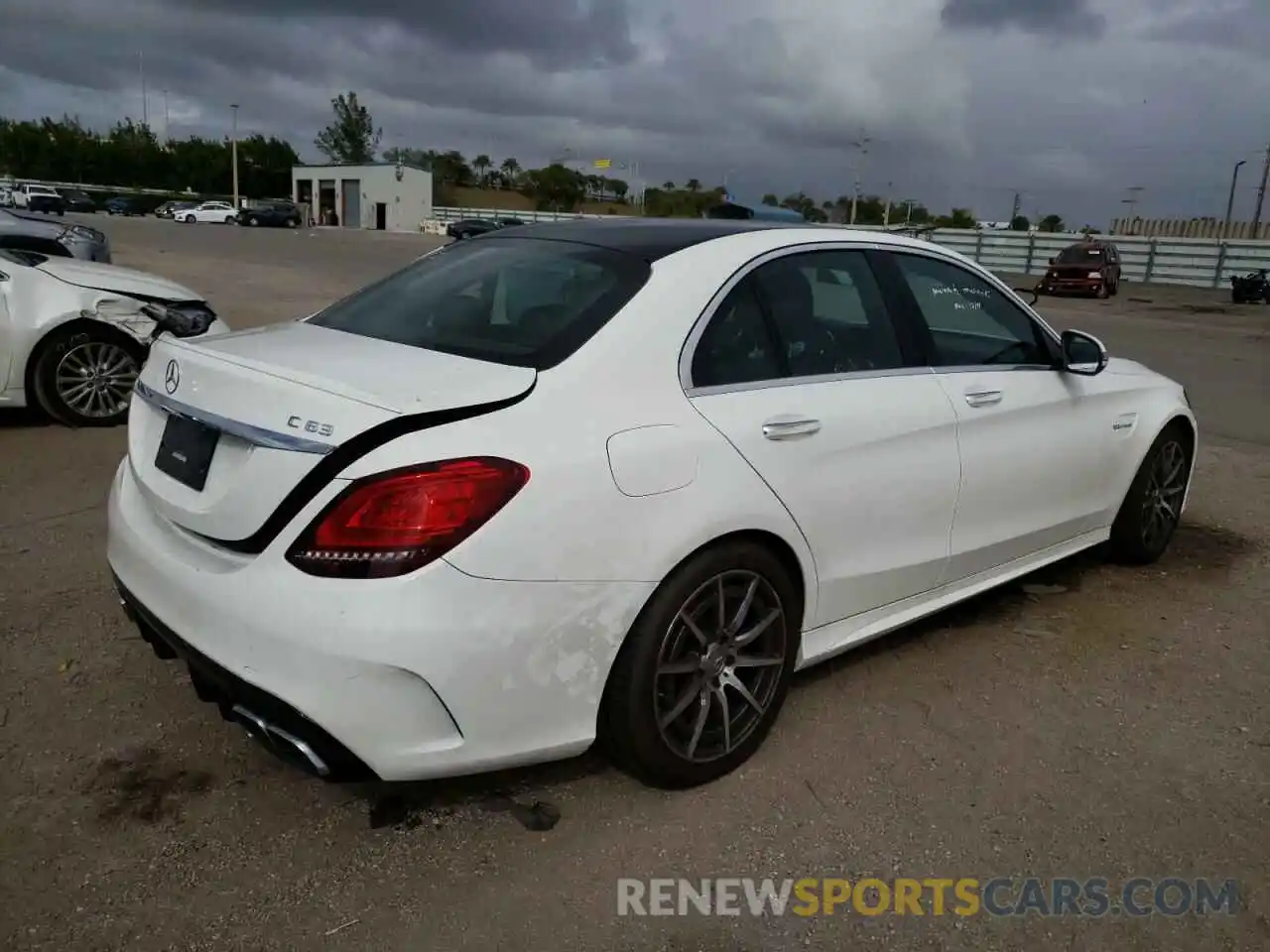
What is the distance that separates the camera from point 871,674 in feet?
12.3

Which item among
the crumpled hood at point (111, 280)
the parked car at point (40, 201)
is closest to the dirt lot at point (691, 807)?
the crumpled hood at point (111, 280)

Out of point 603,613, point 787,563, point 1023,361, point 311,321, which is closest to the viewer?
point 603,613

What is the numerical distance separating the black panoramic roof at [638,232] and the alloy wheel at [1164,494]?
235 cm

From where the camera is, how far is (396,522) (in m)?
2.26

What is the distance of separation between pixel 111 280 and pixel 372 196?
237 feet

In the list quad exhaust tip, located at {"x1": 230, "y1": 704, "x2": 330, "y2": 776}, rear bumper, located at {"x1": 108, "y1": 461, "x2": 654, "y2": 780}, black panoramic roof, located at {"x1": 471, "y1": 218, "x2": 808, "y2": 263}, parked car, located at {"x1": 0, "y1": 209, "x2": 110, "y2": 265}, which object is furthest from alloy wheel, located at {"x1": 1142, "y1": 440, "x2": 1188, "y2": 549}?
→ parked car, located at {"x1": 0, "y1": 209, "x2": 110, "y2": 265}

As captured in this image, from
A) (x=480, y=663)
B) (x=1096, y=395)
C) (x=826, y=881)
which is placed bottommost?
(x=826, y=881)

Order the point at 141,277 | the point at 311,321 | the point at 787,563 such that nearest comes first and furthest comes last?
the point at 787,563 → the point at 311,321 → the point at 141,277

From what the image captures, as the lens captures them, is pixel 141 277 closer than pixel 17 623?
No

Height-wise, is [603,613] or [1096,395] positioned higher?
[1096,395]

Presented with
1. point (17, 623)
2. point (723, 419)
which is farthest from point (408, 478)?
point (17, 623)

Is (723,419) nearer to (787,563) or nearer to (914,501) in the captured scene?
(787,563)

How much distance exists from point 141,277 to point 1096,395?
6.22 m

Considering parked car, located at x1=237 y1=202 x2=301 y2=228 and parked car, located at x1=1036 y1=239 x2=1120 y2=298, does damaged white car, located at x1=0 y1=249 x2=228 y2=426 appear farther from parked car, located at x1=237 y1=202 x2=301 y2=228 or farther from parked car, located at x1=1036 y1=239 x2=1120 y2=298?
parked car, located at x1=237 y1=202 x2=301 y2=228
